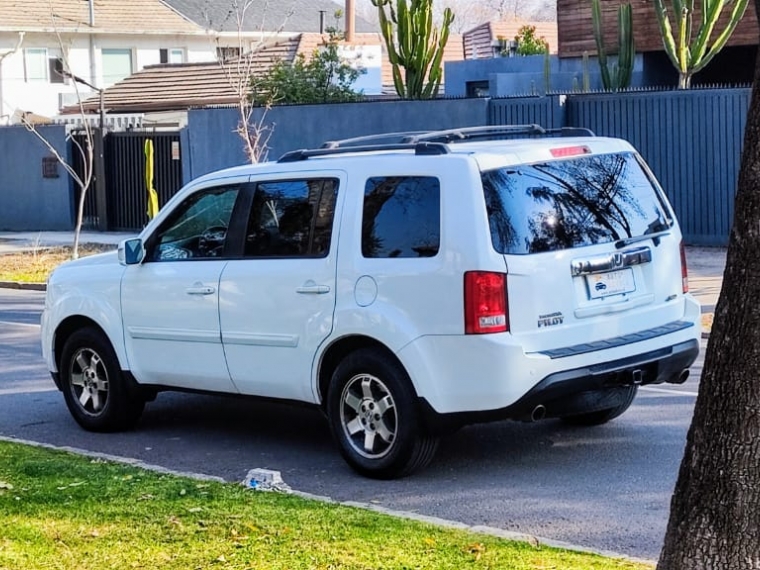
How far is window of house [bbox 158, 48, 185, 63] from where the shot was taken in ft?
171

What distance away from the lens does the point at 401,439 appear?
291 inches

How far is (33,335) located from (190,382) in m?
6.38

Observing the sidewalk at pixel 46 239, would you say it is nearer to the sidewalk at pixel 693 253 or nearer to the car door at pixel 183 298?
the sidewalk at pixel 693 253

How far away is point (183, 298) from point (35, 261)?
15403mm

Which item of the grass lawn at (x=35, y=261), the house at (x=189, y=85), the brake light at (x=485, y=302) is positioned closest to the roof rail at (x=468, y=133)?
the brake light at (x=485, y=302)

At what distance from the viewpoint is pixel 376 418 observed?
24.8 ft

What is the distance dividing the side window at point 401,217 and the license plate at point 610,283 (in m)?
0.93

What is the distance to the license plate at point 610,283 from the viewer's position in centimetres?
742

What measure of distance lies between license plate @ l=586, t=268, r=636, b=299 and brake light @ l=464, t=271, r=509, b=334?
637 mm

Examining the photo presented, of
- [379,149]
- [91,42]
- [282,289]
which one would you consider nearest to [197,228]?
[282,289]

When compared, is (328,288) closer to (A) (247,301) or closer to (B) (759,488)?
(A) (247,301)

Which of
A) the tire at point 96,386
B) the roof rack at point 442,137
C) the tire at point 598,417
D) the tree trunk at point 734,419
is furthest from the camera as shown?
the tire at point 96,386

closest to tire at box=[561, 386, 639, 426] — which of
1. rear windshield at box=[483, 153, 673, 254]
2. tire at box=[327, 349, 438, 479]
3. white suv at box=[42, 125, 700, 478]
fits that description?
white suv at box=[42, 125, 700, 478]

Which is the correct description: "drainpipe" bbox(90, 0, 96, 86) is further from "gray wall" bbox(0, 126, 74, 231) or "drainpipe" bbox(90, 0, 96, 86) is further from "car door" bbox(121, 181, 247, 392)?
"car door" bbox(121, 181, 247, 392)
